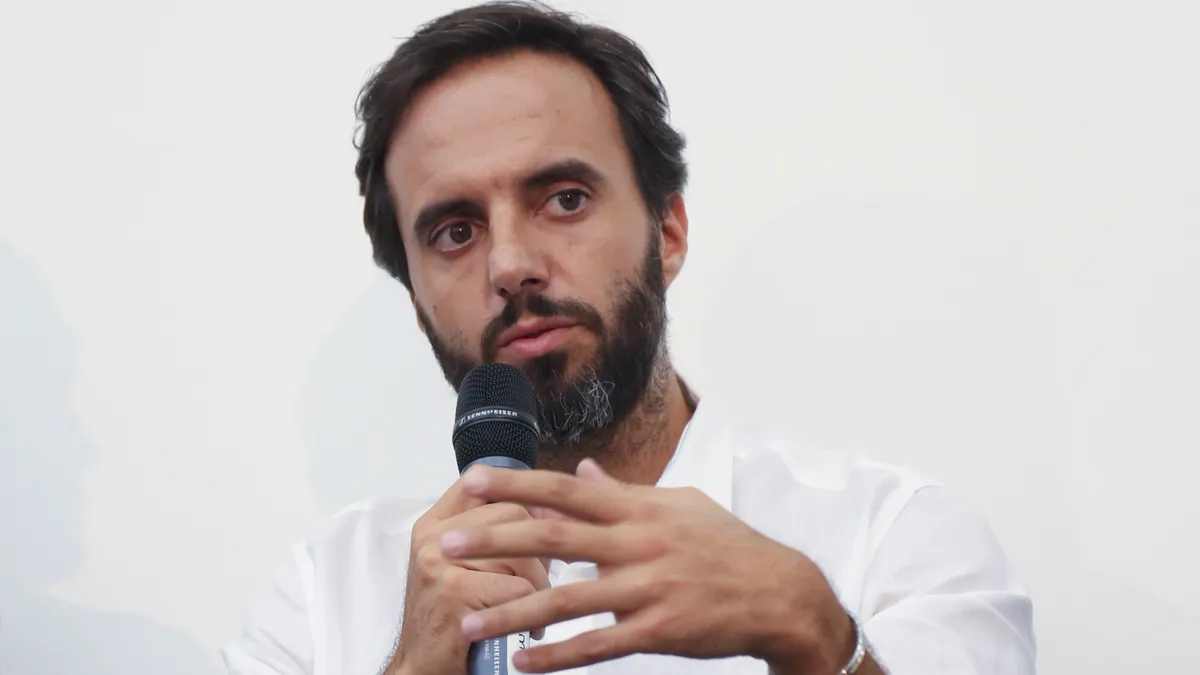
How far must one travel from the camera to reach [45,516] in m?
2.15

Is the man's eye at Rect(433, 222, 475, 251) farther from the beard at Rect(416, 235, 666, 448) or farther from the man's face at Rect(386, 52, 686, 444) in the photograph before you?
the beard at Rect(416, 235, 666, 448)

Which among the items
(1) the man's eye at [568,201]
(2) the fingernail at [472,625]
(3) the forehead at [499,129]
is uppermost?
(3) the forehead at [499,129]

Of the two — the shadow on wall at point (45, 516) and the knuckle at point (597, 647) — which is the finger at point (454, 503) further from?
the shadow on wall at point (45, 516)

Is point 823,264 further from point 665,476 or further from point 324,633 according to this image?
point 324,633

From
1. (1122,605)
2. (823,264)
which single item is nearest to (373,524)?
(823,264)

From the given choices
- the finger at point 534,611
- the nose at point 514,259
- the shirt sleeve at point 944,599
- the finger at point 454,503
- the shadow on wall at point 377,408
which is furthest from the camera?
the shadow on wall at point 377,408

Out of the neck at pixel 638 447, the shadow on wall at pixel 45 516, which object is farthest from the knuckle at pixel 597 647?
the shadow on wall at pixel 45 516

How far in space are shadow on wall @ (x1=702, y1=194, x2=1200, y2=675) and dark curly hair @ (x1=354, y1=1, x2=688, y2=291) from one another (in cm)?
25

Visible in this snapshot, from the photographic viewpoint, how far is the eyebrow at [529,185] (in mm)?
1747

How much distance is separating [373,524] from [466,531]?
959 mm

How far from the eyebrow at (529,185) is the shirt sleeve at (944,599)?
70cm

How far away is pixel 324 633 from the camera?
1.72 m

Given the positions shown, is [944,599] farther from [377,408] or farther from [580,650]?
[377,408]

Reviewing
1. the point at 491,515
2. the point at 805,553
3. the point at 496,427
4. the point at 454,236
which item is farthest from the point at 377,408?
the point at 491,515
